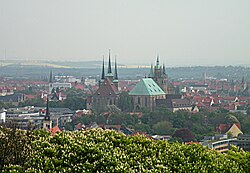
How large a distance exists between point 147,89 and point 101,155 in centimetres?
7288

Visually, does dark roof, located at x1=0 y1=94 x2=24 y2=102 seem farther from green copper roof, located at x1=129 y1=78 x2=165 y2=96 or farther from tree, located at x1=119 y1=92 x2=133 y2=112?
tree, located at x1=119 y1=92 x2=133 y2=112

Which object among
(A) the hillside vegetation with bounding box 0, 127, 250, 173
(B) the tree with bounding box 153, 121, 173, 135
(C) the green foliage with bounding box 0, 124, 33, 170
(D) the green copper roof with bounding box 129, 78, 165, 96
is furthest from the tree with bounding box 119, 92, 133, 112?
(C) the green foliage with bounding box 0, 124, 33, 170

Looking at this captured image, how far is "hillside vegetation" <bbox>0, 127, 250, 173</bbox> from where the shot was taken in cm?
1194

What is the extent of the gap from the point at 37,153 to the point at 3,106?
8090 cm

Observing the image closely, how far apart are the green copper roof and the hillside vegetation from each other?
69374mm

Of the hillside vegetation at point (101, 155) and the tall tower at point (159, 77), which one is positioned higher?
the hillside vegetation at point (101, 155)

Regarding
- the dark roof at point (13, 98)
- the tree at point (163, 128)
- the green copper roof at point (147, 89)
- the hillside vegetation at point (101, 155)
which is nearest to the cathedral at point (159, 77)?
the green copper roof at point (147, 89)

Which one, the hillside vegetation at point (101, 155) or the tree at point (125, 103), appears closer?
the hillside vegetation at point (101, 155)

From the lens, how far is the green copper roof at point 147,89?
277ft

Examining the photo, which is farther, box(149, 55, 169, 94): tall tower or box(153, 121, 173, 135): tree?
box(149, 55, 169, 94): tall tower

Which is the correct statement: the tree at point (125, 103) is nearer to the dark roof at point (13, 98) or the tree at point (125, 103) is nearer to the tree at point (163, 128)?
the tree at point (163, 128)

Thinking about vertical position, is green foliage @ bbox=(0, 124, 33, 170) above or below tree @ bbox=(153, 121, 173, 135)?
above

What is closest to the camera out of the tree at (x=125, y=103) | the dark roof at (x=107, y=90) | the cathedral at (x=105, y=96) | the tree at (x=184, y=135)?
the tree at (x=184, y=135)

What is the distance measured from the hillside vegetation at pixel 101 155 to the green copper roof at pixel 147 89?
69.4 metres
